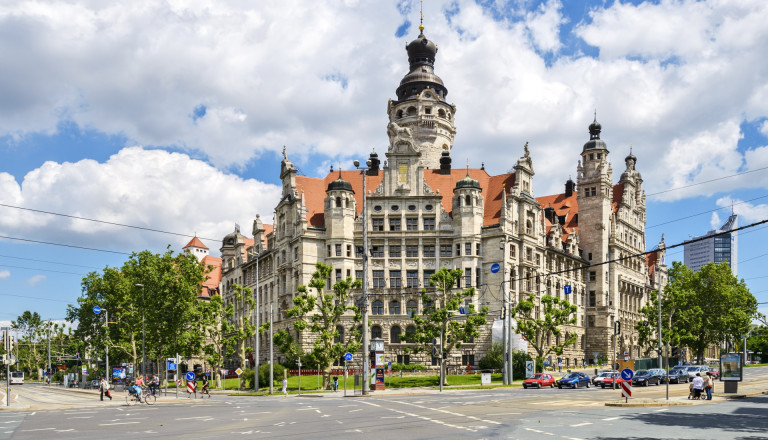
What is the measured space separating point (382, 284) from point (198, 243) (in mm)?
97366

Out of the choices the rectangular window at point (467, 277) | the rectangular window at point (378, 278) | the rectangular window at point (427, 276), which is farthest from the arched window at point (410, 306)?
the rectangular window at point (467, 277)

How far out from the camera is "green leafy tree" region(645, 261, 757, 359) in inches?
3861

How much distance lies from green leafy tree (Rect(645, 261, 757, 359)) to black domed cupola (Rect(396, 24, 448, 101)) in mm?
45799

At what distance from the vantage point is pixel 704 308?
3944 inches

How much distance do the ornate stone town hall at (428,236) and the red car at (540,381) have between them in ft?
54.0

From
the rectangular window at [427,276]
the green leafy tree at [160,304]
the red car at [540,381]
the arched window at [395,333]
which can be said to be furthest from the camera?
the rectangular window at [427,276]

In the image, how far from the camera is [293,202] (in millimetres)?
90438

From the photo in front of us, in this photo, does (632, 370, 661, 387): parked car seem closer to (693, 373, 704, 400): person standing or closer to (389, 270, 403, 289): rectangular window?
(693, 373, 704, 400): person standing

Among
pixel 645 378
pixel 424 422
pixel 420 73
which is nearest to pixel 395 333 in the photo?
pixel 645 378

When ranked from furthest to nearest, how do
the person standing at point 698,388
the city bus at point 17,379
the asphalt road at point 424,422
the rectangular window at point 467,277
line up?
1. the city bus at point 17,379
2. the rectangular window at point 467,277
3. the person standing at point 698,388
4. the asphalt road at point 424,422

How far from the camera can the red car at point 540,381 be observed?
58.7 m

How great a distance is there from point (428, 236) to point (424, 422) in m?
→ 60.0

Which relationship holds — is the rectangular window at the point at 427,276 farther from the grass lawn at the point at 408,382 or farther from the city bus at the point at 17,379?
the city bus at the point at 17,379

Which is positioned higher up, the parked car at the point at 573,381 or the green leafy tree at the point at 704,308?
the green leafy tree at the point at 704,308
